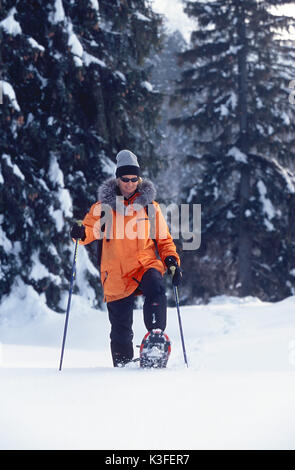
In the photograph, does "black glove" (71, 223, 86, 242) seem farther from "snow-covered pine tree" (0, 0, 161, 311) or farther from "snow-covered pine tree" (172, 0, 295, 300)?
"snow-covered pine tree" (172, 0, 295, 300)

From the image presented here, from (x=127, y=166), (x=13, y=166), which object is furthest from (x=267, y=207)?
(x=127, y=166)

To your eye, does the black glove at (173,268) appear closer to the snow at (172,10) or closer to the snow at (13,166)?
the snow at (13,166)

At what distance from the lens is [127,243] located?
4.47 meters

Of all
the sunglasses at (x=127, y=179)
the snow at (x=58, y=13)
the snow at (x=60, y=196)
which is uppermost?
Result: the snow at (x=58, y=13)

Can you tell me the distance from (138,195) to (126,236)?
39 centimetres

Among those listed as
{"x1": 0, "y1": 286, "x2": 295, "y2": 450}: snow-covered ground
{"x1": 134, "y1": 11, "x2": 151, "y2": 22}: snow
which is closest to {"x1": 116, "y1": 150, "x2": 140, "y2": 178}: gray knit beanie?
{"x1": 0, "y1": 286, "x2": 295, "y2": 450}: snow-covered ground

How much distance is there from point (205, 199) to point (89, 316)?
26.9 ft

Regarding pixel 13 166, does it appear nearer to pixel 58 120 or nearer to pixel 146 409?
pixel 58 120

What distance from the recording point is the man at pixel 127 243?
4.48 m

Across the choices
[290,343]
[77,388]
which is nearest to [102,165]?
[290,343]

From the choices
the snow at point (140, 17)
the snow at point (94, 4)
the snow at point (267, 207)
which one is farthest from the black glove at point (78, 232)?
the snow at point (267, 207)

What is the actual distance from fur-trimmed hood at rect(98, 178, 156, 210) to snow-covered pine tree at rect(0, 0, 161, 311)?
4287 millimetres

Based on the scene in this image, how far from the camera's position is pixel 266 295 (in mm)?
18141

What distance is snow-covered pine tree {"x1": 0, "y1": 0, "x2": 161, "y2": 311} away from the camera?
348 inches
